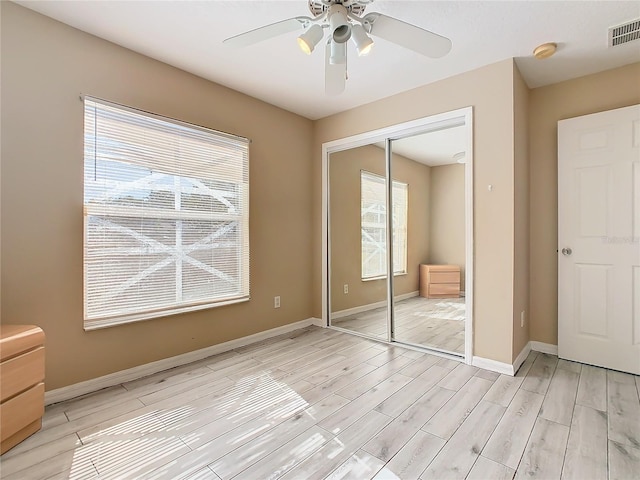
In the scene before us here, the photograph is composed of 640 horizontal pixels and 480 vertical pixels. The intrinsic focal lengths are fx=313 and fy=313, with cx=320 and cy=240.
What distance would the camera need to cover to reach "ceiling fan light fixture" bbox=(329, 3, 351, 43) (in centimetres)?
158

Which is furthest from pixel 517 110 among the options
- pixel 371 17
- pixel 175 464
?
pixel 175 464

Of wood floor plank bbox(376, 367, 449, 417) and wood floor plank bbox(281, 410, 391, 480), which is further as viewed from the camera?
wood floor plank bbox(376, 367, 449, 417)

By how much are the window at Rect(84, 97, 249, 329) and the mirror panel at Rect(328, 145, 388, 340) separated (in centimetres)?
117

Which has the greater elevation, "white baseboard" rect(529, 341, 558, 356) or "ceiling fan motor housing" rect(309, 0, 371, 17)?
"ceiling fan motor housing" rect(309, 0, 371, 17)

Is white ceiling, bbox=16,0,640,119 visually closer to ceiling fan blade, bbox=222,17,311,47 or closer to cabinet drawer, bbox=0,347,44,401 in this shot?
ceiling fan blade, bbox=222,17,311,47

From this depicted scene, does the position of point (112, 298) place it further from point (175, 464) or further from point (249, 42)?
point (249, 42)

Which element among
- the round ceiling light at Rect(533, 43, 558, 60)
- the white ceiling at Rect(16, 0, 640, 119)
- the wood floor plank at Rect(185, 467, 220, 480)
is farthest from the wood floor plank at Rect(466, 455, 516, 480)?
the round ceiling light at Rect(533, 43, 558, 60)

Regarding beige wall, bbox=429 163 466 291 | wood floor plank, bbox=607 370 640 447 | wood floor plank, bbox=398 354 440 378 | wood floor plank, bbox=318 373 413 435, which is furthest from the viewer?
beige wall, bbox=429 163 466 291

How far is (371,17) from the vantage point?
1.61 meters

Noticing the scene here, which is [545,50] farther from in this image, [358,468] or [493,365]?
[358,468]

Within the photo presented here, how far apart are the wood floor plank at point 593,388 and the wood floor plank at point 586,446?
10 centimetres

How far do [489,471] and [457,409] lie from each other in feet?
1.76

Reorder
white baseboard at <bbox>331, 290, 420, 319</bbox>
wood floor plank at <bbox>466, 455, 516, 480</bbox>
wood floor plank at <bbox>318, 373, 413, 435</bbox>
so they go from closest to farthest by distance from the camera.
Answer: wood floor plank at <bbox>466, 455, 516, 480</bbox> < wood floor plank at <bbox>318, 373, 413, 435</bbox> < white baseboard at <bbox>331, 290, 420, 319</bbox>

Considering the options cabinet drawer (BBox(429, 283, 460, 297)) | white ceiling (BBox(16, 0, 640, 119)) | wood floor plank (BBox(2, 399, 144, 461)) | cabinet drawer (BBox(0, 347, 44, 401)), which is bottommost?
wood floor plank (BBox(2, 399, 144, 461))
